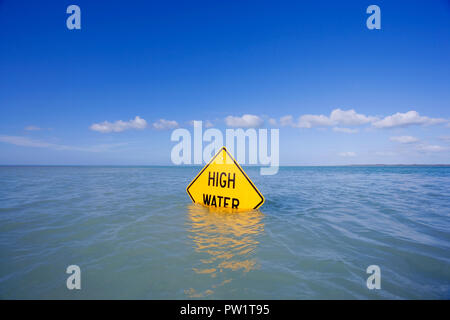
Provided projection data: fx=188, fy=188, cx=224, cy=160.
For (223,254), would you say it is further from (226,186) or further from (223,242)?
(226,186)

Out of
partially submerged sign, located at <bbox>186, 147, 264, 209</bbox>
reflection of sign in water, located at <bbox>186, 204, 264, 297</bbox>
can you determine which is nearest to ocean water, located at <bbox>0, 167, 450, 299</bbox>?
reflection of sign in water, located at <bbox>186, 204, 264, 297</bbox>

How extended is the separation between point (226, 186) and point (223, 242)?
281 cm

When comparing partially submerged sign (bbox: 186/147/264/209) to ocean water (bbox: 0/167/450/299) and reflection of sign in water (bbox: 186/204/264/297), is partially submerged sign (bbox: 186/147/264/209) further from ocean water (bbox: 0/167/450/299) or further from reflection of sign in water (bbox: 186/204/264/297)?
ocean water (bbox: 0/167/450/299)

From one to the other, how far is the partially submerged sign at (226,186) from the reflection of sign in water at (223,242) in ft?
1.42

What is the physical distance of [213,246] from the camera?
3.99 metres

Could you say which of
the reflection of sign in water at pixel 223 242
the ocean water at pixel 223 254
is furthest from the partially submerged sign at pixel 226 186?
the ocean water at pixel 223 254

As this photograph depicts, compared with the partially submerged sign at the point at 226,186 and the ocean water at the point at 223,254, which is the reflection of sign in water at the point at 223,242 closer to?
the ocean water at the point at 223,254

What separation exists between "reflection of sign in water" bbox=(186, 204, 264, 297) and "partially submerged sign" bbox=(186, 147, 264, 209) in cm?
43

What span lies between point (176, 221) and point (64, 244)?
256cm

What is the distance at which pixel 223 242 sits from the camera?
4199 millimetres

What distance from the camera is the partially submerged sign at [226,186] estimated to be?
21.4ft

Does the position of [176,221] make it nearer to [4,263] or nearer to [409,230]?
[4,263]

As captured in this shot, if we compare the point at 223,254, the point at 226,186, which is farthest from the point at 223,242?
the point at 226,186
